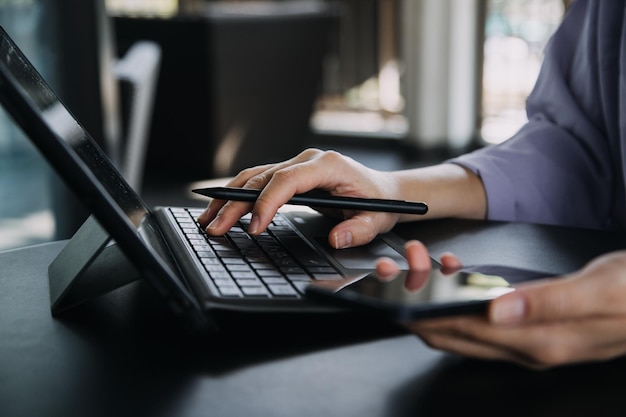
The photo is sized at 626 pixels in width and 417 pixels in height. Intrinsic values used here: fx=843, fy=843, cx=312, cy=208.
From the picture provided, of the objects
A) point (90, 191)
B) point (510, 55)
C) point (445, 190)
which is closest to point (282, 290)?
point (90, 191)

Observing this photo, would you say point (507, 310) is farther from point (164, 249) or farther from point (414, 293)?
point (164, 249)

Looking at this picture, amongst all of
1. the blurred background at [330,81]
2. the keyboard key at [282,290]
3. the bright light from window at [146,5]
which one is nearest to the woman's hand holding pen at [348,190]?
the keyboard key at [282,290]

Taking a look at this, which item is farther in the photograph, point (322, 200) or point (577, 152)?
point (577, 152)

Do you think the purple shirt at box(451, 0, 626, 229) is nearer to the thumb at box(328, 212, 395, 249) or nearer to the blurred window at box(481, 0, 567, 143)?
the thumb at box(328, 212, 395, 249)

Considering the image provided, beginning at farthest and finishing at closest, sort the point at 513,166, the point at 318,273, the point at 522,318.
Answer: the point at 513,166
the point at 318,273
the point at 522,318

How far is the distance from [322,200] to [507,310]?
0.95 ft

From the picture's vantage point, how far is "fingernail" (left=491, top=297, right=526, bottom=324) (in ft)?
1.48

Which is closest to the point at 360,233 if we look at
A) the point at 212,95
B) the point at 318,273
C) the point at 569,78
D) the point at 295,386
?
the point at 318,273

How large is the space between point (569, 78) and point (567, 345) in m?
0.59

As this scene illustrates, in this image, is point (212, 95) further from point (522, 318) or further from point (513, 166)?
point (522, 318)

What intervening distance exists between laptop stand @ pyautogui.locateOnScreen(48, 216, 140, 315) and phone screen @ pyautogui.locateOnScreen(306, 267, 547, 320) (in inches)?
6.5

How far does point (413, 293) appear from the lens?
47cm

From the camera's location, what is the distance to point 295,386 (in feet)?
1.54

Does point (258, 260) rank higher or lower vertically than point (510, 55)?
higher
